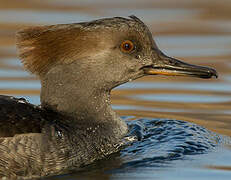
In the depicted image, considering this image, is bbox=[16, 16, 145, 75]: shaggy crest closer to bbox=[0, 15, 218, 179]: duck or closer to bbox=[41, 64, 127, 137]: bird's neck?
bbox=[0, 15, 218, 179]: duck

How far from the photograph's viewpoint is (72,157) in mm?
8086

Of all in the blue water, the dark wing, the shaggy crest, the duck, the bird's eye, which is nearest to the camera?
the dark wing

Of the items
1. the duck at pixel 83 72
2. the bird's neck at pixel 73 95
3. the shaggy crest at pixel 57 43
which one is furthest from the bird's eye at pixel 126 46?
the bird's neck at pixel 73 95

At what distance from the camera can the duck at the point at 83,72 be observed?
27.0 ft

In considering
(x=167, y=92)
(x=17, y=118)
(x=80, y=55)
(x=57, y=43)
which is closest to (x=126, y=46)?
(x=80, y=55)

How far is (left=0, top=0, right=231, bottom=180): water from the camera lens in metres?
8.28

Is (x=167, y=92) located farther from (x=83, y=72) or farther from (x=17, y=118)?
(x=17, y=118)

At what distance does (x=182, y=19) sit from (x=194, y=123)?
4.32 meters

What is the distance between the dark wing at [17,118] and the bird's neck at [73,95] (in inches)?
11.7

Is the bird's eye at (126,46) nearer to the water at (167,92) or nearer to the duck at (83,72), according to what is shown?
the duck at (83,72)

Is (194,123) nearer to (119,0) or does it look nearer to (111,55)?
(111,55)

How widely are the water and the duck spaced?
344mm

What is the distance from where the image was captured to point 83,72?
858cm

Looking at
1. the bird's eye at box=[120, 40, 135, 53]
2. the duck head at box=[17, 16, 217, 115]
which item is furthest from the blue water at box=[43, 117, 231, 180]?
the bird's eye at box=[120, 40, 135, 53]
